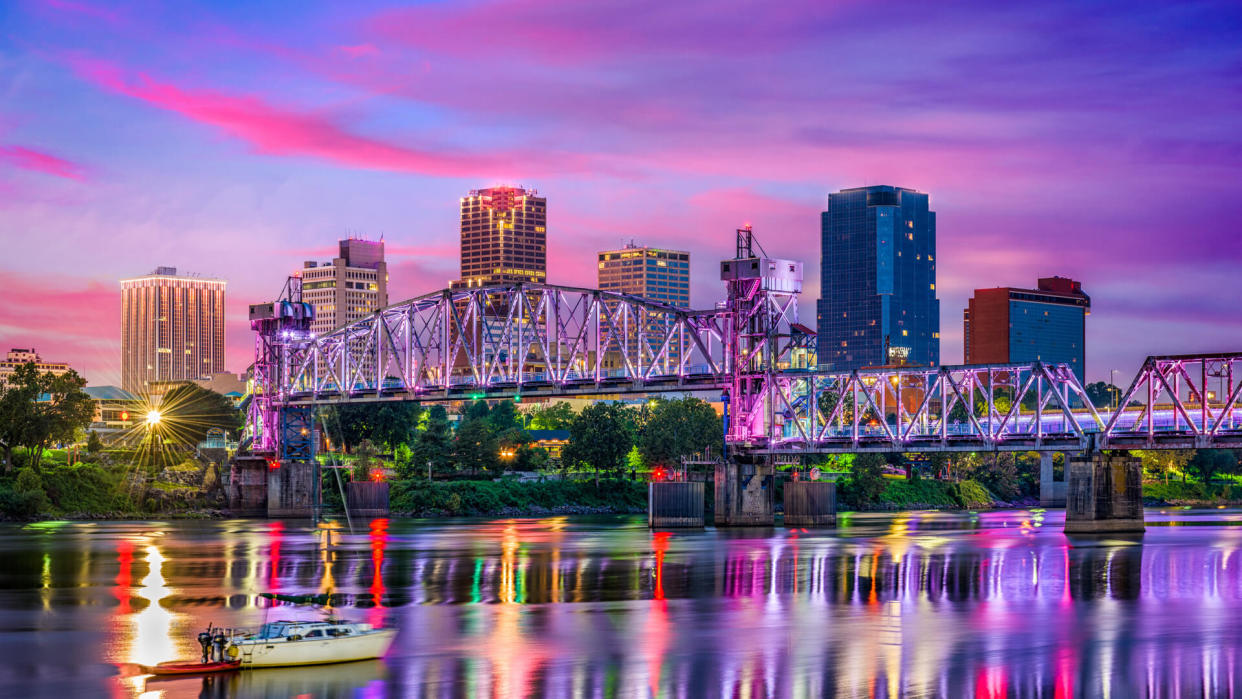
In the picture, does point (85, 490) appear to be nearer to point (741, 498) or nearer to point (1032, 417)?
point (741, 498)

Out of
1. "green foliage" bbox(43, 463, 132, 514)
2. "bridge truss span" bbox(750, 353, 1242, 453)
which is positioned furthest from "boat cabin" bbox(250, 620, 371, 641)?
"green foliage" bbox(43, 463, 132, 514)

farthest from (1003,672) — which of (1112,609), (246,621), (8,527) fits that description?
(8,527)

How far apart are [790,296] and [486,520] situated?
4659 cm

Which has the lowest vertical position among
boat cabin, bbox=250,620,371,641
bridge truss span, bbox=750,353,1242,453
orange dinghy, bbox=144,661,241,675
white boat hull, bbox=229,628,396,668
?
orange dinghy, bbox=144,661,241,675

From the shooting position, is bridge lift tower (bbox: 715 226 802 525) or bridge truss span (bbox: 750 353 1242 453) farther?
bridge lift tower (bbox: 715 226 802 525)

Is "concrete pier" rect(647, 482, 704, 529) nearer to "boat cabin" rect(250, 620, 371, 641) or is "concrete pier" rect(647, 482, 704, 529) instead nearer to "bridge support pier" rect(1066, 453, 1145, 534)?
"bridge support pier" rect(1066, 453, 1145, 534)

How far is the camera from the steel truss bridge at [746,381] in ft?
436

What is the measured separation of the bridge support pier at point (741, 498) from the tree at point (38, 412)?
258 feet

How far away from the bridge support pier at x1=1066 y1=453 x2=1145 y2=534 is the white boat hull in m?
90.5

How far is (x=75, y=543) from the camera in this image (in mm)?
119500

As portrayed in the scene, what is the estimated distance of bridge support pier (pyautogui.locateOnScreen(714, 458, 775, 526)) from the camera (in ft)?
490

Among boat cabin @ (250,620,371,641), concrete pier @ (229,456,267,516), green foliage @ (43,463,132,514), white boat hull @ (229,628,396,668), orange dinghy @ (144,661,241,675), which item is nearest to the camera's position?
orange dinghy @ (144,661,241,675)

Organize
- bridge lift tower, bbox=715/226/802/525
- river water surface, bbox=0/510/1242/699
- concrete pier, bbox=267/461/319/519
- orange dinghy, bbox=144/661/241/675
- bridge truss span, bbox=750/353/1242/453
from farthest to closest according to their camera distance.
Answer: concrete pier, bbox=267/461/319/519 < bridge lift tower, bbox=715/226/802/525 < bridge truss span, bbox=750/353/1242/453 < orange dinghy, bbox=144/661/241/675 < river water surface, bbox=0/510/1242/699

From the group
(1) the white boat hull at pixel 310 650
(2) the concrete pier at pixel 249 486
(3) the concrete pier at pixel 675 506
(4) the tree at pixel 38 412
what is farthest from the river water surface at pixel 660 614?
(2) the concrete pier at pixel 249 486
